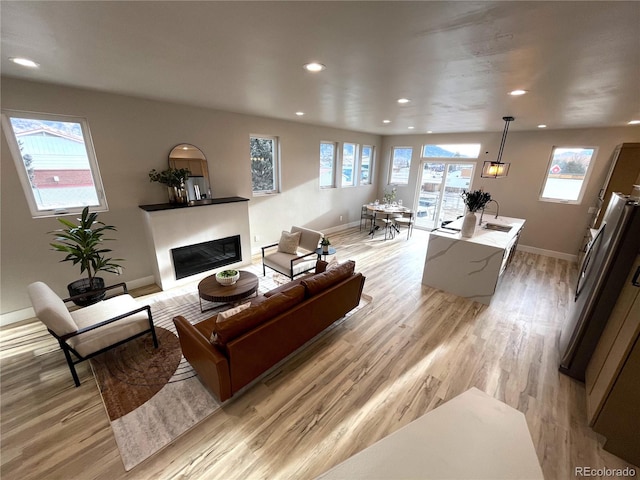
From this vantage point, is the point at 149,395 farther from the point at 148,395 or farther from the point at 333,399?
the point at 333,399

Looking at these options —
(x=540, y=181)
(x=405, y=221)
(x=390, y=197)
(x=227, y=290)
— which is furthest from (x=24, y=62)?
(x=540, y=181)

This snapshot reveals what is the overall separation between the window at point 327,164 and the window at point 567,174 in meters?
4.80

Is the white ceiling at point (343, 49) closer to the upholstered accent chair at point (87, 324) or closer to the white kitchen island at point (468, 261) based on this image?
the white kitchen island at point (468, 261)

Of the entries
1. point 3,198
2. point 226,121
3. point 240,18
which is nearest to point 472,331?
point 240,18

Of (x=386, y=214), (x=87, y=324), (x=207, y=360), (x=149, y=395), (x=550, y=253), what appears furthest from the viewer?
(x=386, y=214)

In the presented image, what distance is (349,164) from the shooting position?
712cm

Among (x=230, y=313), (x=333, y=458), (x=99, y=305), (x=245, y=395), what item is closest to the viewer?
(x=333, y=458)

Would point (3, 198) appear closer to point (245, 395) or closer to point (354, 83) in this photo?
point (245, 395)

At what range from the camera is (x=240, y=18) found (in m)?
1.39

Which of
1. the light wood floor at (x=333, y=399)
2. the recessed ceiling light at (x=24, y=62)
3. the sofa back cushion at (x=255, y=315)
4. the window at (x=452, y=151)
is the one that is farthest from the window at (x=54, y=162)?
the window at (x=452, y=151)

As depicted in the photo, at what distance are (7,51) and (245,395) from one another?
334 cm

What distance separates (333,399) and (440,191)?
660cm

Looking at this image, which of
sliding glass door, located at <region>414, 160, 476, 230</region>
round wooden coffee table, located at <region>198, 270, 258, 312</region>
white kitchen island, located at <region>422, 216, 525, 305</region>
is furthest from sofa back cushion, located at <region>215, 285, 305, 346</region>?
sliding glass door, located at <region>414, 160, 476, 230</region>

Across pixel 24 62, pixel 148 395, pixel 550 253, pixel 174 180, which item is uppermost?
pixel 24 62
